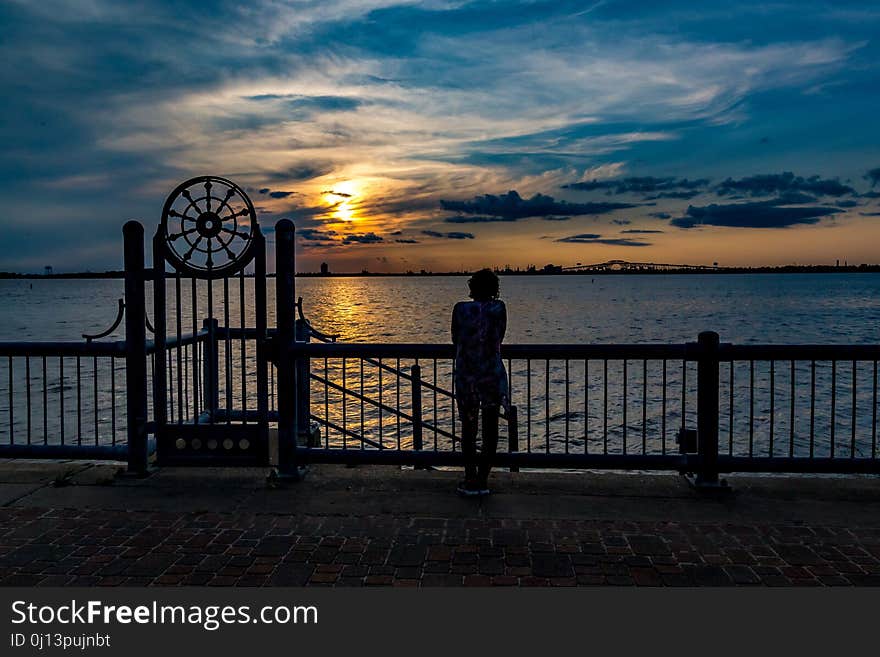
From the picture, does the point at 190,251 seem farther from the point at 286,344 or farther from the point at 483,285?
the point at 483,285

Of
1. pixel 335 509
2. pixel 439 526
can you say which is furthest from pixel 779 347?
pixel 335 509

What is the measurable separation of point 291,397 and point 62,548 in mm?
2396

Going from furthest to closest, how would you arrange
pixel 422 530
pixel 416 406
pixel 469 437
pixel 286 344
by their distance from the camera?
pixel 416 406 < pixel 286 344 < pixel 469 437 < pixel 422 530

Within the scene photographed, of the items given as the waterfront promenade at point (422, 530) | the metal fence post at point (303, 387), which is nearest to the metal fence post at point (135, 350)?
the waterfront promenade at point (422, 530)

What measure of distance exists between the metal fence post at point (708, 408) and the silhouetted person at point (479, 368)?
5.92 ft

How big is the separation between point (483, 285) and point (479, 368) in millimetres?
735

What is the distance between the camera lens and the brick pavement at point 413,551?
4.89m

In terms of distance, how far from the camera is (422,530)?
5816 millimetres

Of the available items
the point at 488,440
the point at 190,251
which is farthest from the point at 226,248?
the point at 488,440

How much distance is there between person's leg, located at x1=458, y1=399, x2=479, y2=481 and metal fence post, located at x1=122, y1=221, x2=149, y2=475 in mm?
3142

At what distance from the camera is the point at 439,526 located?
5918 mm

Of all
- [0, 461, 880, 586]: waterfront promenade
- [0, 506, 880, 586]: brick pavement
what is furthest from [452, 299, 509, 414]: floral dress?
[0, 506, 880, 586]: brick pavement

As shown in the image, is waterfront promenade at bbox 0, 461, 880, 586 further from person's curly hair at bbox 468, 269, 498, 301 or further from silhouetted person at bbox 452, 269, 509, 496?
person's curly hair at bbox 468, 269, 498, 301

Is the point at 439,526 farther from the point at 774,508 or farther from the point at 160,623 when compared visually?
the point at 774,508
